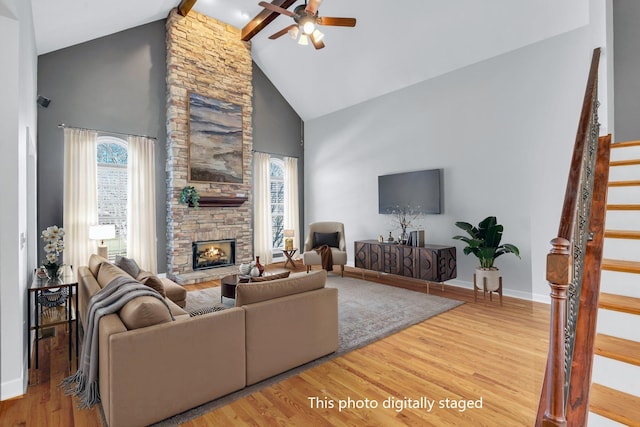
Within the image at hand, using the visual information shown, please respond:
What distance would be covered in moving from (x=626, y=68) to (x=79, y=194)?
7515 mm

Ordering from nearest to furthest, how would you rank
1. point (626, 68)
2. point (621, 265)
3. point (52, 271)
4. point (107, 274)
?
point (621, 265)
point (107, 274)
point (52, 271)
point (626, 68)

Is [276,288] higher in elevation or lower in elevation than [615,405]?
higher

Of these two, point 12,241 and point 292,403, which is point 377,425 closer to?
point 292,403

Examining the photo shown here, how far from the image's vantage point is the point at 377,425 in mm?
2035

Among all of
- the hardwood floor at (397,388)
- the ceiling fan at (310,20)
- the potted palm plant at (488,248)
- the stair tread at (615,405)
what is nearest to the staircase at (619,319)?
the stair tread at (615,405)

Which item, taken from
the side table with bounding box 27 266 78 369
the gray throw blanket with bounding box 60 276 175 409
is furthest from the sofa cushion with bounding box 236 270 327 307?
the side table with bounding box 27 266 78 369

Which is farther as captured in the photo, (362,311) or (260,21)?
(260,21)

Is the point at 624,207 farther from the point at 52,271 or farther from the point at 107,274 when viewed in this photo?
the point at 52,271

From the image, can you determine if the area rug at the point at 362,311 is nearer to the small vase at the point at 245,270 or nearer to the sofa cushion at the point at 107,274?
the small vase at the point at 245,270

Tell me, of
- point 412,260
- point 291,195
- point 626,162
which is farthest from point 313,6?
point 291,195

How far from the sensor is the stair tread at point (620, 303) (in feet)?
5.60

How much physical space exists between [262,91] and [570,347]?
764 centimetres

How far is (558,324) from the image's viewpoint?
3.72 feet

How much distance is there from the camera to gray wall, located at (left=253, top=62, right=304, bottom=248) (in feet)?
24.9
